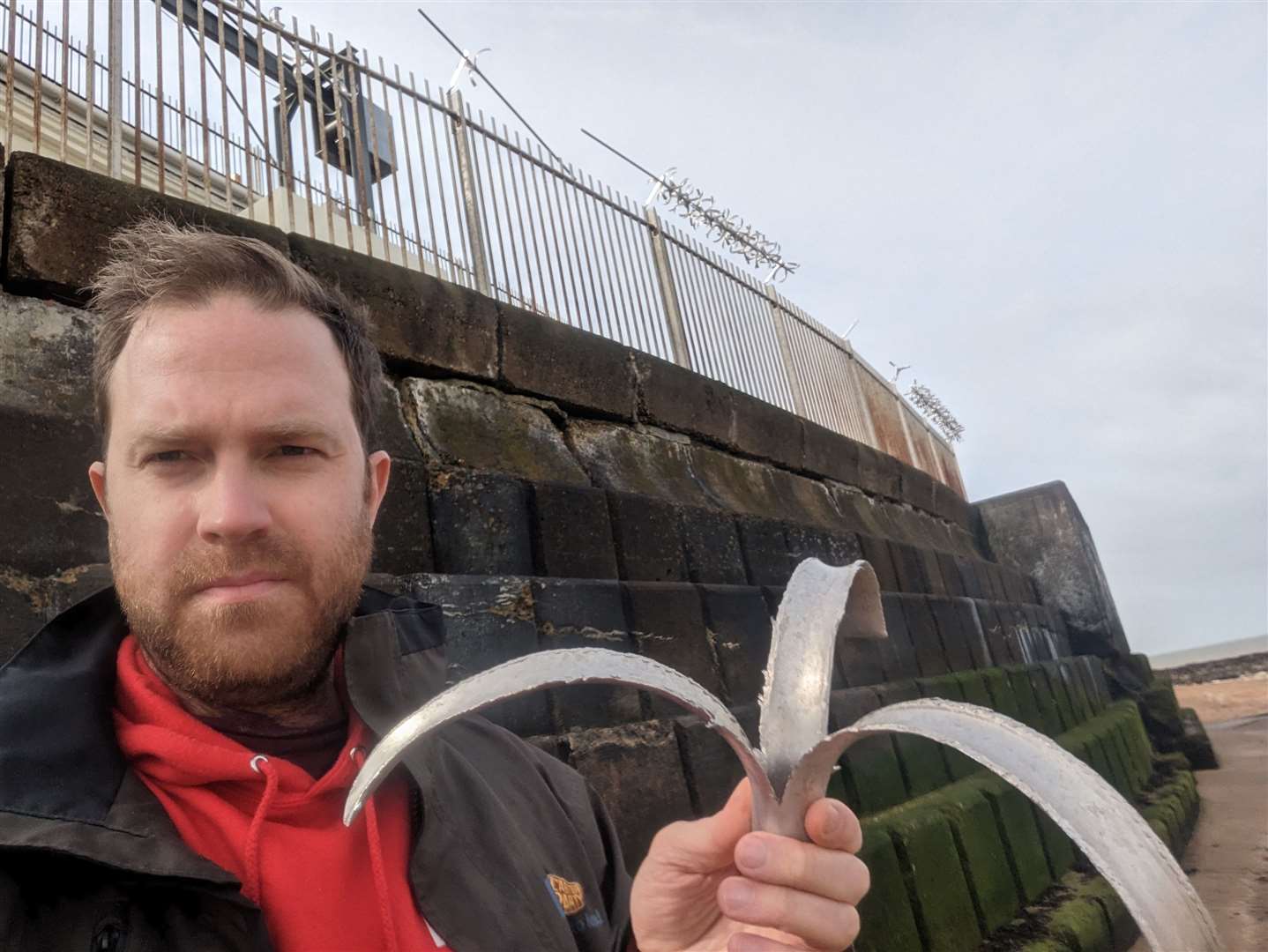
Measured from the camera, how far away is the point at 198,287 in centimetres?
153

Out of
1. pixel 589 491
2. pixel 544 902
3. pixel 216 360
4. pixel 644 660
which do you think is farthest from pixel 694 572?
pixel 644 660

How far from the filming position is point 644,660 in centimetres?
62

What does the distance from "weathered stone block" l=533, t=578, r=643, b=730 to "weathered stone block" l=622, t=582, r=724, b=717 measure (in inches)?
3.5

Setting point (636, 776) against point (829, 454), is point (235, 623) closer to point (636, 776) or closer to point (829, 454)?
point (636, 776)

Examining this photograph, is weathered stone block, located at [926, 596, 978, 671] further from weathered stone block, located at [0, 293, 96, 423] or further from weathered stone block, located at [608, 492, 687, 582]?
weathered stone block, located at [0, 293, 96, 423]

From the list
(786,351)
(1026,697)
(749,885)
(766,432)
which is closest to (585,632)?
(749,885)

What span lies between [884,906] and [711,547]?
1.66 m

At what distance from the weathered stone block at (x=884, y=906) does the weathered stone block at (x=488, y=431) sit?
5.90ft

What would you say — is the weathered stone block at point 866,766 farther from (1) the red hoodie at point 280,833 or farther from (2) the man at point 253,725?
(1) the red hoodie at point 280,833

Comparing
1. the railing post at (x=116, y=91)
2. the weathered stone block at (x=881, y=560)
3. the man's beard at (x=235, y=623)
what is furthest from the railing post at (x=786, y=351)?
the man's beard at (x=235, y=623)

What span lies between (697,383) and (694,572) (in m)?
1.62

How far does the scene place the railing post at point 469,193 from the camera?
429 cm

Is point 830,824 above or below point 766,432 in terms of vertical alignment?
A: below

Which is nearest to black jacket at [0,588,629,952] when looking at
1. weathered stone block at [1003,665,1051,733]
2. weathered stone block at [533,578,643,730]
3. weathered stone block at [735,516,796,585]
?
weathered stone block at [533,578,643,730]
